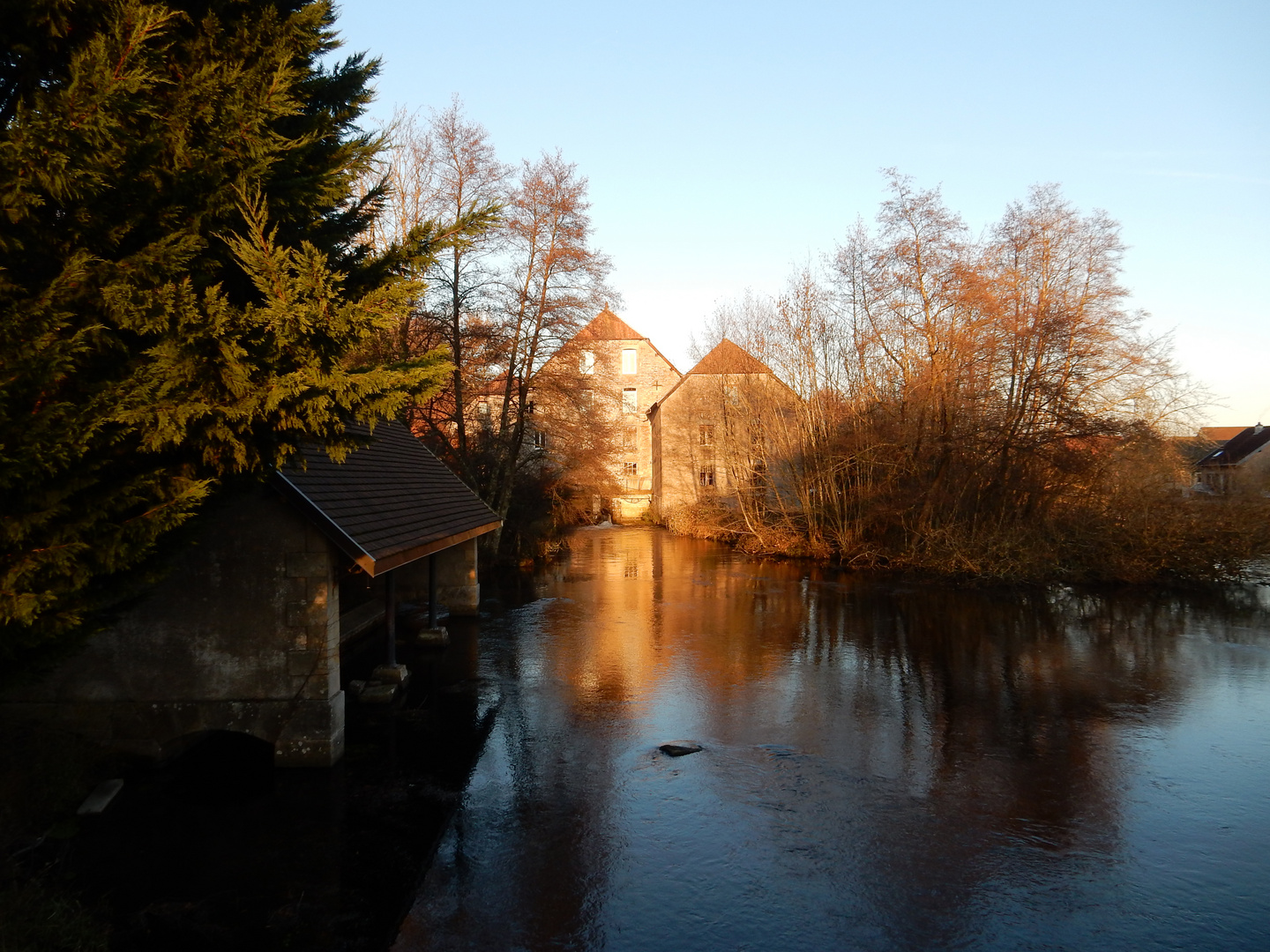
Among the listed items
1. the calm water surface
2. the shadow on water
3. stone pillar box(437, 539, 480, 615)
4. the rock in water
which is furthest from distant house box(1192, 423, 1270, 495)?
the shadow on water

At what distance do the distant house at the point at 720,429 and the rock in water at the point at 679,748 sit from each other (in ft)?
63.4

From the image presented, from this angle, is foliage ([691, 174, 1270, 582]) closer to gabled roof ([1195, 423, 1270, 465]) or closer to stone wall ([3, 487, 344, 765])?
stone wall ([3, 487, 344, 765])

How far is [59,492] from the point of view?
3963mm

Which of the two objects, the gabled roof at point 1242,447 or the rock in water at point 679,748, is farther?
the gabled roof at point 1242,447

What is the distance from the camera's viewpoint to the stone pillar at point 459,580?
54.6ft

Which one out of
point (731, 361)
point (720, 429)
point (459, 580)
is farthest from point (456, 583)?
point (720, 429)

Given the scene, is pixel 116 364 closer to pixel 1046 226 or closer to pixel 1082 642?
pixel 1082 642

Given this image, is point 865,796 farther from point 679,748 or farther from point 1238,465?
point 1238,465

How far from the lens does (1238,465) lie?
23891 millimetres

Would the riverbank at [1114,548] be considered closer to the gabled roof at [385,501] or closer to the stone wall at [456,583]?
the stone wall at [456,583]

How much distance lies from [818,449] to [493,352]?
11.3 meters

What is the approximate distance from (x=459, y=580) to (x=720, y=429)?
55.2 ft

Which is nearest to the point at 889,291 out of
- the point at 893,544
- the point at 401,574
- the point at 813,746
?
the point at 893,544

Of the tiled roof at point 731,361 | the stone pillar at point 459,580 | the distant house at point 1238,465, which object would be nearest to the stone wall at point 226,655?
the stone pillar at point 459,580
